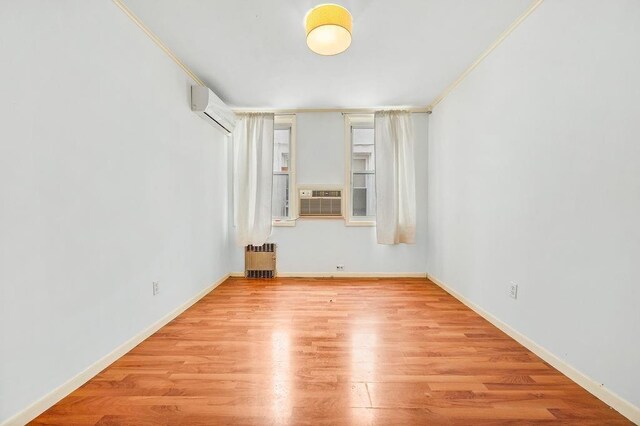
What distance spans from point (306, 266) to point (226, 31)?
3.06 metres

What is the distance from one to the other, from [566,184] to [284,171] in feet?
11.0

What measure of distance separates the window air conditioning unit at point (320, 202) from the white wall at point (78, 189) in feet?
6.10

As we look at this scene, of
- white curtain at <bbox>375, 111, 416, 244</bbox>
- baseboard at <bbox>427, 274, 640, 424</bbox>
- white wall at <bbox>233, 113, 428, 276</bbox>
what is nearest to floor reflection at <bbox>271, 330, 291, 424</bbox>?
baseboard at <bbox>427, 274, 640, 424</bbox>

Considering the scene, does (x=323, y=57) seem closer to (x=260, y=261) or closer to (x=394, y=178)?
(x=394, y=178)

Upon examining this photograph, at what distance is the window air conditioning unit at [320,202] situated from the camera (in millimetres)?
4035

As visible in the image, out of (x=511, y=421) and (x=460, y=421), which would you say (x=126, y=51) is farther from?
(x=511, y=421)

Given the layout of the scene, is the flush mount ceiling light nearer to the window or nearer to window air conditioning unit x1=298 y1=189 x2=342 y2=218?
the window

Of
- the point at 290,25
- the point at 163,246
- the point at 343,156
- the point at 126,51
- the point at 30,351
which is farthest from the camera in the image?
the point at 343,156

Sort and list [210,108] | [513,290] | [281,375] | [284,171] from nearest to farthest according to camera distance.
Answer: [281,375]
[513,290]
[210,108]
[284,171]

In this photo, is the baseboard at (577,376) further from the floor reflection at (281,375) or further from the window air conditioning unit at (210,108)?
the window air conditioning unit at (210,108)

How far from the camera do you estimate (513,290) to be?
2.15 m

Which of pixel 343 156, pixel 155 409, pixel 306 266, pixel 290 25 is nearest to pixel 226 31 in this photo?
pixel 290 25

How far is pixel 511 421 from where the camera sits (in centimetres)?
131

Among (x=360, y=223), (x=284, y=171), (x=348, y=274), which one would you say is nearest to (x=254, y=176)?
(x=284, y=171)
